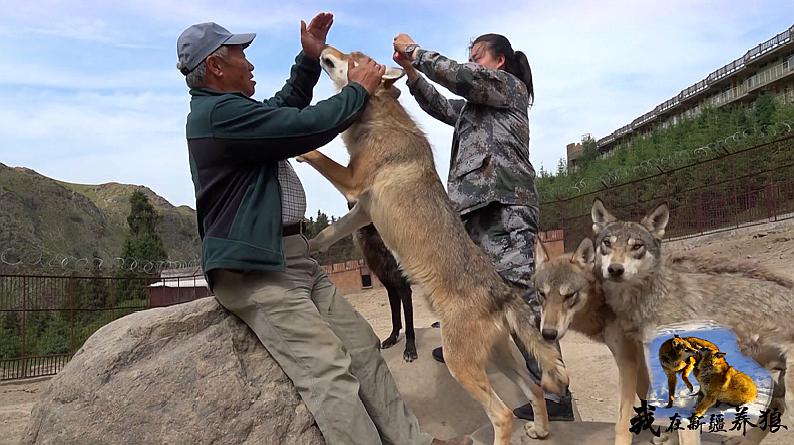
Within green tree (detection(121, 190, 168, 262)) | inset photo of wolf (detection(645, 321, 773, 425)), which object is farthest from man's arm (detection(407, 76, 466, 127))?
green tree (detection(121, 190, 168, 262))

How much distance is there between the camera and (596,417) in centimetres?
672

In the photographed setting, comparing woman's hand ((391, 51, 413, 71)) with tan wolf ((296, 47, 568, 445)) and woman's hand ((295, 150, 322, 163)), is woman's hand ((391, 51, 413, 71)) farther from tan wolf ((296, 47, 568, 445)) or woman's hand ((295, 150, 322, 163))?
woman's hand ((295, 150, 322, 163))

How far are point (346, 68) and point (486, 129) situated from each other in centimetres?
123

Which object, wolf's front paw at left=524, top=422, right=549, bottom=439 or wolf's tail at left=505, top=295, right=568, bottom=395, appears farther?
wolf's front paw at left=524, top=422, right=549, bottom=439

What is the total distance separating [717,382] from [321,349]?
216 cm

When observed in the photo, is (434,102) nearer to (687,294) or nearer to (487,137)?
(487,137)

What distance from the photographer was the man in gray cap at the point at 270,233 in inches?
124

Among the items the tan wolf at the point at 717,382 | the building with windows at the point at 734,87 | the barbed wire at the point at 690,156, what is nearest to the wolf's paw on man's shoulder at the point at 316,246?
the tan wolf at the point at 717,382

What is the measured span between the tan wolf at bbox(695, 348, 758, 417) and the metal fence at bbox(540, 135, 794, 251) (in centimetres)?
1163

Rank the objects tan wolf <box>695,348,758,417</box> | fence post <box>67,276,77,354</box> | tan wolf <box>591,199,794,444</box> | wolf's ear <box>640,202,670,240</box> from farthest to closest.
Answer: fence post <box>67,276,77,354</box> → wolf's ear <box>640,202,670,240</box> → tan wolf <box>591,199,794,444</box> → tan wolf <box>695,348,758,417</box>

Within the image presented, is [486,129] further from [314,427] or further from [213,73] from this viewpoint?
[314,427]

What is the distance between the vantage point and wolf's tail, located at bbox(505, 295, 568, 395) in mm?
3840

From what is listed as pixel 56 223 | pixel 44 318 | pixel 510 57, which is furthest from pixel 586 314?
pixel 56 223

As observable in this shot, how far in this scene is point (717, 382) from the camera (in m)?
3.06
